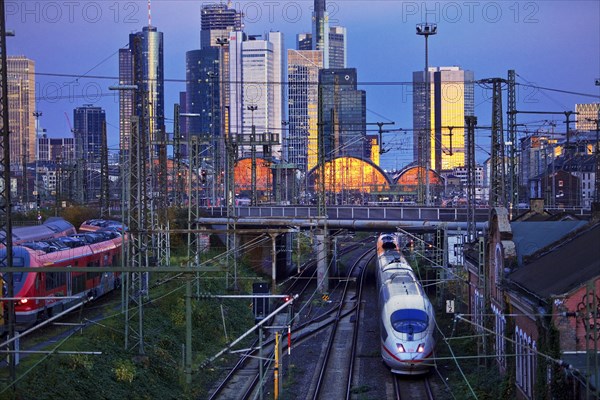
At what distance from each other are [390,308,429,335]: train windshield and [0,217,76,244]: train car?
16106 millimetres

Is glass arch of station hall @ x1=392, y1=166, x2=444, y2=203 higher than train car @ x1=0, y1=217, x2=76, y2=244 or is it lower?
higher

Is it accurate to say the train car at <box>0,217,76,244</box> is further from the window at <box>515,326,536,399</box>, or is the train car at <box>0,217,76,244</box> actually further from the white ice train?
the window at <box>515,326,536,399</box>

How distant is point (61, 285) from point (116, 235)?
39.0 feet

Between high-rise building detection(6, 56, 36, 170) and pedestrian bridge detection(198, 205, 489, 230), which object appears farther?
high-rise building detection(6, 56, 36, 170)

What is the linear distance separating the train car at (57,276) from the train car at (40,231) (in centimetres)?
297

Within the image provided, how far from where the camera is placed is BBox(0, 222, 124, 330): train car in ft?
82.6

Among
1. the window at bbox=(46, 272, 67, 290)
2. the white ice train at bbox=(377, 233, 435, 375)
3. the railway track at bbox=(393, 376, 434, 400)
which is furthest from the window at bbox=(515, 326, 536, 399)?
the window at bbox=(46, 272, 67, 290)

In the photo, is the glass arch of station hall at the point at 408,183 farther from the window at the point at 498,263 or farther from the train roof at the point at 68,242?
the window at the point at 498,263

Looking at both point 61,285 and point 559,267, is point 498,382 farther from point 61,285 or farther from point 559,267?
point 61,285

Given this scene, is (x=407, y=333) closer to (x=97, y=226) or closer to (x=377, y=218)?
(x=377, y=218)

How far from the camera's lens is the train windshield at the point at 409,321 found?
2509cm

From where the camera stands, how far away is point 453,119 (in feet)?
655

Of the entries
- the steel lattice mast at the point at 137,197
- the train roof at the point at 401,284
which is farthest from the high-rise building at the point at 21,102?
the train roof at the point at 401,284

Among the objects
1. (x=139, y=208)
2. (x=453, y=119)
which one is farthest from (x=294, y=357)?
(x=453, y=119)
